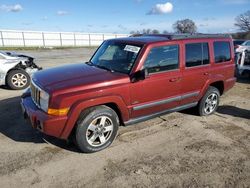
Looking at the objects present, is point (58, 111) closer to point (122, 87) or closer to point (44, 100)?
point (44, 100)

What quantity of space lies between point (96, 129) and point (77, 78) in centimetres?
90

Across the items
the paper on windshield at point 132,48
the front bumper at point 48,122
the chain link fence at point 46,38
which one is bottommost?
the front bumper at point 48,122

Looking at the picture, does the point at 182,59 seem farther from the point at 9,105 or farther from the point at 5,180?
the point at 9,105

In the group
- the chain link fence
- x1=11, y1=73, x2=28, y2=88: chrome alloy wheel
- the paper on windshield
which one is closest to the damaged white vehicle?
x1=11, y1=73, x2=28, y2=88: chrome alloy wheel

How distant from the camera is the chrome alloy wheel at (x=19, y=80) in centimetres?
879

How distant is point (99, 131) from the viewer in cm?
452

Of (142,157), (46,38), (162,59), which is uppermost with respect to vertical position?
(46,38)

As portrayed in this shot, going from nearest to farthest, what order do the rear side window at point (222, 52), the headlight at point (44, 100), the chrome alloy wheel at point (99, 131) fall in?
the headlight at point (44, 100) < the chrome alloy wheel at point (99, 131) < the rear side window at point (222, 52)

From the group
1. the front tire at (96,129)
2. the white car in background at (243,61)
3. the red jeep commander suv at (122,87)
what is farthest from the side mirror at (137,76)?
the white car in background at (243,61)

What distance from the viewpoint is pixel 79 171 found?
3986mm

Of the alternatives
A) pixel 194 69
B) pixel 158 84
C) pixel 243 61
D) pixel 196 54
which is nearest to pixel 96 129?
pixel 158 84

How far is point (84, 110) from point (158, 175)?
1.50 meters

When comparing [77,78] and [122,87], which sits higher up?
[77,78]

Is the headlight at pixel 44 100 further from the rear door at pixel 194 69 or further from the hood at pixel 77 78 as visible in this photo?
the rear door at pixel 194 69
